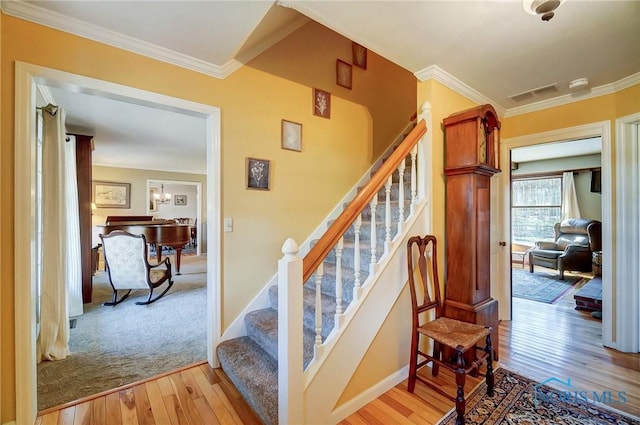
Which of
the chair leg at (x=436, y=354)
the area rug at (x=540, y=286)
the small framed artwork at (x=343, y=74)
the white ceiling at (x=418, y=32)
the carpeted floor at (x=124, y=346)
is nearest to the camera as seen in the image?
the white ceiling at (x=418, y=32)

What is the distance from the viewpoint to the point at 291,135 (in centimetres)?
257

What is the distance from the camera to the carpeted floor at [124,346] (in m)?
1.90

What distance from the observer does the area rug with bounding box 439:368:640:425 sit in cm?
157

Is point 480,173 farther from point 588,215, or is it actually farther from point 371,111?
point 588,215

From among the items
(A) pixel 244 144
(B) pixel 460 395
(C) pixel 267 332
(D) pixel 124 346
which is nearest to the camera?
(B) pixel 460 395

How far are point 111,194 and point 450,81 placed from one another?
7594mm

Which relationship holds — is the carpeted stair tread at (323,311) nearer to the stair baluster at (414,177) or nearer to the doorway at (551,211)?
the stair baluster at (414,177)

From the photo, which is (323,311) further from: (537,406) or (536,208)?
(536,208)

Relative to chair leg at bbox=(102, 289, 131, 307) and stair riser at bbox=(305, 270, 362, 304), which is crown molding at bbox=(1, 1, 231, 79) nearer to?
stair riser at bbox=(305, 270, 362, 304)

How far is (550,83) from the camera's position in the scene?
236cm

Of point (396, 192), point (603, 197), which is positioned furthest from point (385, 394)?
point (603, 197)

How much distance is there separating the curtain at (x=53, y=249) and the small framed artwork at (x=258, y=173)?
1.73 m

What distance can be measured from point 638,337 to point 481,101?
8.25 feet

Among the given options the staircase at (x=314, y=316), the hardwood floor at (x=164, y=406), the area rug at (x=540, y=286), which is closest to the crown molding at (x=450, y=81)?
the staircase at (x=314, y=316)
